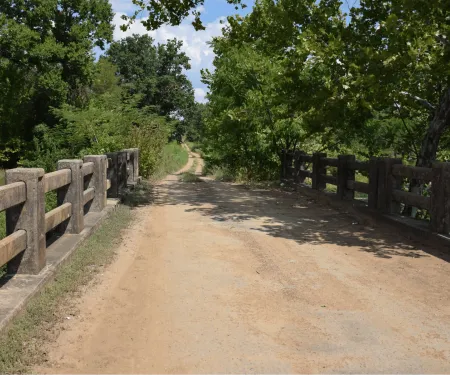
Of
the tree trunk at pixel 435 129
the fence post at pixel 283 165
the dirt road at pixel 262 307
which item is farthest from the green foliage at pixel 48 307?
the fence post at pixel 283 165

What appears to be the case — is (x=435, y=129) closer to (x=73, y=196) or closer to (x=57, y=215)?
(x=73, y=196)

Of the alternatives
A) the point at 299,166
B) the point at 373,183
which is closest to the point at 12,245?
the point at 373,183

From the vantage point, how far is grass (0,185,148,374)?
371 centimetres

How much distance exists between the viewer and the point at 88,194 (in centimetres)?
848

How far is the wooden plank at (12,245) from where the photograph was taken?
456cm

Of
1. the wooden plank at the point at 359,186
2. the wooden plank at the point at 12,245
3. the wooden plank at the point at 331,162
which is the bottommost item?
the wooden plank at the point at 359,186

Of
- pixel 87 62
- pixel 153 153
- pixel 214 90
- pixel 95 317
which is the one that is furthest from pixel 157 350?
pixel 87 62

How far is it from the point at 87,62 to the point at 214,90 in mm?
13199

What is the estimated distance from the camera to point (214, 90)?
71.7ft

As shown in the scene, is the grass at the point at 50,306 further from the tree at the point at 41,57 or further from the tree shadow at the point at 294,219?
the tree at the point at 41,57

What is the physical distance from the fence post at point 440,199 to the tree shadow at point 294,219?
1.27 ft

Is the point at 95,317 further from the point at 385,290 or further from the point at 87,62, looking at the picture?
the point at 87,62

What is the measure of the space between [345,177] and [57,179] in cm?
773

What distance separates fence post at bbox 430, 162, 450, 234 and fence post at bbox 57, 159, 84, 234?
5296 mm
